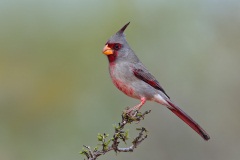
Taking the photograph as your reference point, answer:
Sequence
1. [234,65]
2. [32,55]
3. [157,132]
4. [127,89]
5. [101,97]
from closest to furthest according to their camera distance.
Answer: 1. [127,89]
2. [157,132]
3. [101,97]
4. [234,65]
5. [32,55]

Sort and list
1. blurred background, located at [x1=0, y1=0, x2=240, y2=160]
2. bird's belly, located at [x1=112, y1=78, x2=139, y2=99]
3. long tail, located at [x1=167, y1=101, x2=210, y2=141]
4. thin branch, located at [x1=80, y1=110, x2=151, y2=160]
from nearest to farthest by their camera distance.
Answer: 1. thin branch, located at [x1=80, y1=110, x2=151, y2=160]
2. long tail, located at [x1=167, y1=101, x2=210, y2=141]
3. bird's belly, located at [x1=112, y1=78, x2=139, y2=99]
4. blurred background, located at [x1=0, y1=0, x2=240, y2=160]

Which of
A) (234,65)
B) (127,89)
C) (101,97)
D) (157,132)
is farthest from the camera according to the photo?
(234,65)

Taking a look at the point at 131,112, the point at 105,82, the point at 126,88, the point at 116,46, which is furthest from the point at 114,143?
the point at 105,82

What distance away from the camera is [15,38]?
1038 cm

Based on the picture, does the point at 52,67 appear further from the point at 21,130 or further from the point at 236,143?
the point at 236,143

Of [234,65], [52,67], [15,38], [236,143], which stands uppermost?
[15,38]

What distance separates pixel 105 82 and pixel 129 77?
11.3 ft

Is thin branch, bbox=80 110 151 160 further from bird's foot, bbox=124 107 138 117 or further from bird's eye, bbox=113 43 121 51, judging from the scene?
bird's eye, bbox=113 43 121 51

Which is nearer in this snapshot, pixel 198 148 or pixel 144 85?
pixel 144 85

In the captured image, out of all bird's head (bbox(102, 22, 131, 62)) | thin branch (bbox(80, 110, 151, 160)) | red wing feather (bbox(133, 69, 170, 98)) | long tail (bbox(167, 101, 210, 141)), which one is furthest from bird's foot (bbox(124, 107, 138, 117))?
bird's head (bbox(102, 22, 131, 62))

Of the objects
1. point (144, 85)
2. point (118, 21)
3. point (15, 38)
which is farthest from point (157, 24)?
point (144, 85)

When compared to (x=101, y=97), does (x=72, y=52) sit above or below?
above

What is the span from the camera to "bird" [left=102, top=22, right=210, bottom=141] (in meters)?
5.29

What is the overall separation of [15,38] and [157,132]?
3573mm
